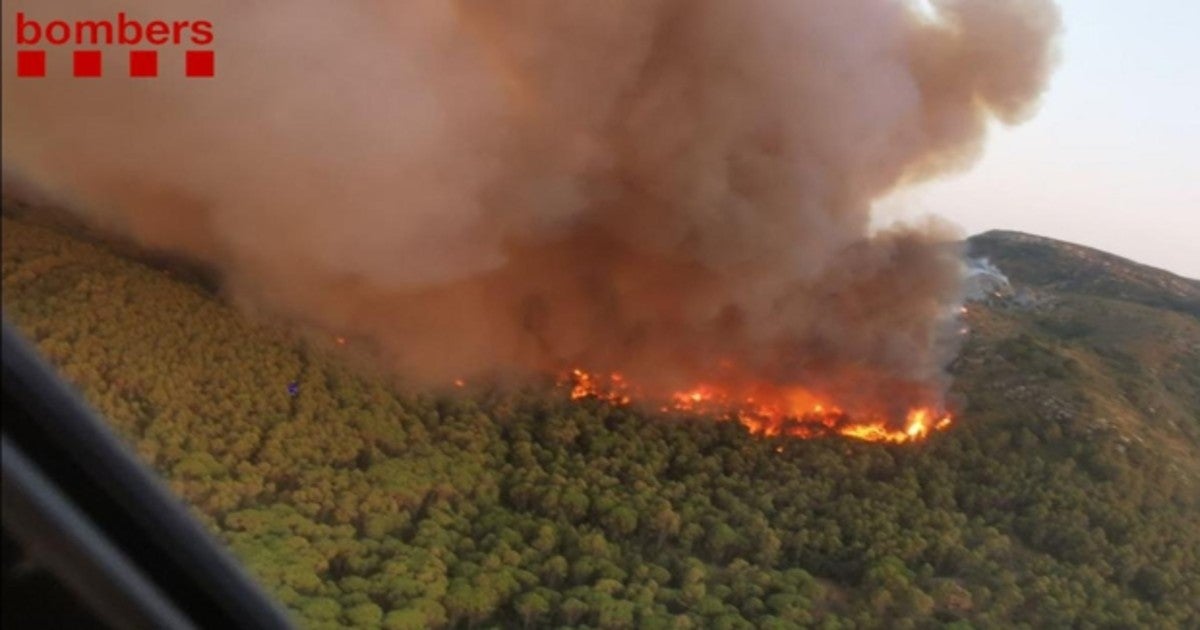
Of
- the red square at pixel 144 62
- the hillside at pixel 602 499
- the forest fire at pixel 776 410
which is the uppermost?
the red square at pixel 144 62

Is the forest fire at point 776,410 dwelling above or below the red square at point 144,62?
below

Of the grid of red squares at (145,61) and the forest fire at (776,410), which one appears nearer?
the grid of red squares at (145,61)

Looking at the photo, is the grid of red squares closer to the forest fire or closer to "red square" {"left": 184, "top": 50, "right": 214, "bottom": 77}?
"red square" {"left": 184, "top": 50, "right": 214, "bottom": 77}

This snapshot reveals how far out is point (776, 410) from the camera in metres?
16.6

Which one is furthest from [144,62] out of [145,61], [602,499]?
[602,499]

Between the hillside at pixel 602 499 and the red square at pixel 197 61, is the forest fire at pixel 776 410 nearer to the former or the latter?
the hillside at pixel 602 499

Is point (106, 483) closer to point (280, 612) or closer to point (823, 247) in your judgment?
point (280, 612)

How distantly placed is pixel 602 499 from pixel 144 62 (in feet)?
22.0

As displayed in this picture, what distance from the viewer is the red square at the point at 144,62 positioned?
9641 mm

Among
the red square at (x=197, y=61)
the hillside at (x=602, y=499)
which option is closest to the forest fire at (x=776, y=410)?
the hillside at (x=602, y=499)

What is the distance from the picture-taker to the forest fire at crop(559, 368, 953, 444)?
15.8 m

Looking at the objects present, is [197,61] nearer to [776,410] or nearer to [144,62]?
[144,62]

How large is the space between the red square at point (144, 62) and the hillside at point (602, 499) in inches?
76.0

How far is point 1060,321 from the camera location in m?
25.5
